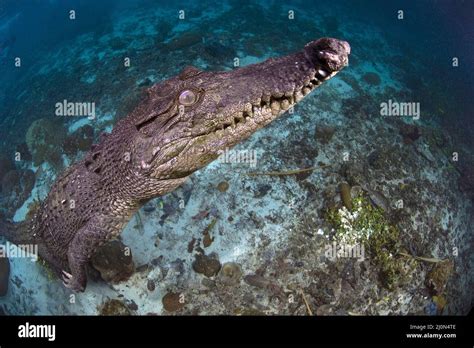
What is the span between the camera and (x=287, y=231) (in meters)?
5.71

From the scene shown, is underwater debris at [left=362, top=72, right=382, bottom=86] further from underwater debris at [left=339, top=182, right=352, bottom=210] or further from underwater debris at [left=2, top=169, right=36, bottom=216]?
underwater debris at [left=2, top=169, right=36, bottom=216]

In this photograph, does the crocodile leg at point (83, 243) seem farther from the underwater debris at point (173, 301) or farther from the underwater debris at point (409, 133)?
the underwater debris at point (409, 133)

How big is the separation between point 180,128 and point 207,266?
2912 mm

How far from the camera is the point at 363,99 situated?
9.11 metres

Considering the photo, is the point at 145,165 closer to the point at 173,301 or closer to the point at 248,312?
the point at 173,301

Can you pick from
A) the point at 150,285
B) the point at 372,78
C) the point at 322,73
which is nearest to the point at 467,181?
the point at 372,78

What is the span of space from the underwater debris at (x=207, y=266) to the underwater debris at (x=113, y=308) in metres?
1.19

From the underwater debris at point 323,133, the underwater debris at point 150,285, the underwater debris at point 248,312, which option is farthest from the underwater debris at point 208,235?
the underwater debris at point 323,133

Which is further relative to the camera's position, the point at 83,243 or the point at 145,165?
the point at 83,243

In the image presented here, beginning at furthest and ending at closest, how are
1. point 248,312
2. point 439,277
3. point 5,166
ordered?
point 5,166
point 439,277
point 248,312

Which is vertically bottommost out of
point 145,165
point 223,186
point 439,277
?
point 439,277

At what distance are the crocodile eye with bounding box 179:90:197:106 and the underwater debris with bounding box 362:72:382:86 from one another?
8.97 metres

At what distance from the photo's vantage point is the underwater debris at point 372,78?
10.5 m
